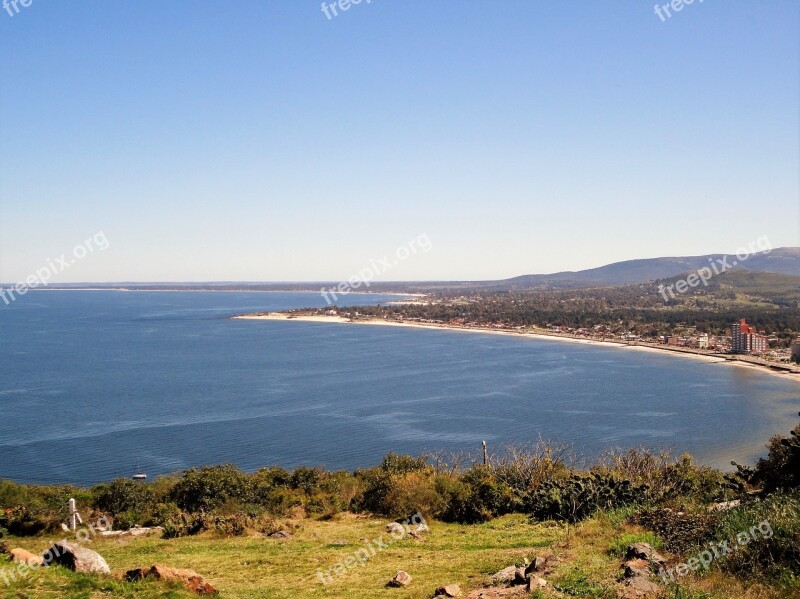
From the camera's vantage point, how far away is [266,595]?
10.3m

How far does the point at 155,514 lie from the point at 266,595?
1005cm

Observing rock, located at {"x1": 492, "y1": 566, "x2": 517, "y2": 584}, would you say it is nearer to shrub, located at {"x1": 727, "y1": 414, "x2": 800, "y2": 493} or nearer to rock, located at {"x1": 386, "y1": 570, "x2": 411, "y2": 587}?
rock, located at {"x1": 386, "y1": 570, "x2": 411, "y2": 587}

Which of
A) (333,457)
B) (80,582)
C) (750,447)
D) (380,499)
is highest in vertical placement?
(80,582)

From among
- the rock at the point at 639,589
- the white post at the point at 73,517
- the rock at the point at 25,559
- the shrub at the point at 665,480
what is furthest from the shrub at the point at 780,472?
the white post at the point at 73,517

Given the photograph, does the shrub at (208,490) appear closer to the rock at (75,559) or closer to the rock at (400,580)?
the rock at (75,559)

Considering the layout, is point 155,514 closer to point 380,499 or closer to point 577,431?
point 380,499

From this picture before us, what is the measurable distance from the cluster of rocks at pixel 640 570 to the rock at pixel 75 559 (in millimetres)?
7881

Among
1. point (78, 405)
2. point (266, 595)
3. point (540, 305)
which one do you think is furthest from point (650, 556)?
point (540, 305)

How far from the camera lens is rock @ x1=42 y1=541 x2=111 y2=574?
9.81 m
